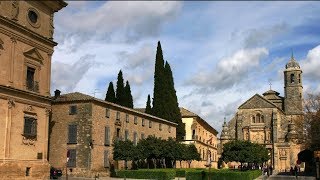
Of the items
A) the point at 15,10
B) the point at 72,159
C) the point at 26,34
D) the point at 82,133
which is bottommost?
the point at 72,159

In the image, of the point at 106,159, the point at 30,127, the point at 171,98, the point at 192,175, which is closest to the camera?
the point at 30,127

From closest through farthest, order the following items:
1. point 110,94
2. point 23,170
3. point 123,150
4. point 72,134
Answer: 1. point 23,170
2. point 72,134
3. point 123,150
4. point 110,94

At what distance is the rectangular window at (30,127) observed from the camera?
32.1 meters

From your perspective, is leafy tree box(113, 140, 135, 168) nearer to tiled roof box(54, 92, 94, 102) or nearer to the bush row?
→ the bush row

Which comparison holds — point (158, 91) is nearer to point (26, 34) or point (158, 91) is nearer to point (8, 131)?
point (26, 34)

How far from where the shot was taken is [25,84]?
3203 cm

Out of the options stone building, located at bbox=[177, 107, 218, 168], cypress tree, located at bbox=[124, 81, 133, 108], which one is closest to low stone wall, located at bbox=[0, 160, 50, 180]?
cypress tree, located at bbox=[124, 81, 133, 108]

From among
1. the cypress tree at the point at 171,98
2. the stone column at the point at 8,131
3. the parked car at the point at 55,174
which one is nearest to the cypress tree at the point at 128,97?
the cypress tree at the point at 171,98

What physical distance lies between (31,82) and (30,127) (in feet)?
11.5

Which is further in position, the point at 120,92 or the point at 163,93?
the point at 120,92

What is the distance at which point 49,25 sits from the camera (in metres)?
35.0

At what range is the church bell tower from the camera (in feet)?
313

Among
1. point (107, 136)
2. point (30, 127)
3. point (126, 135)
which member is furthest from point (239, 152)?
point (30, 127)

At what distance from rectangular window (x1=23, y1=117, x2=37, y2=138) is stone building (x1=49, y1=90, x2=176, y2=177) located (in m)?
9.68
